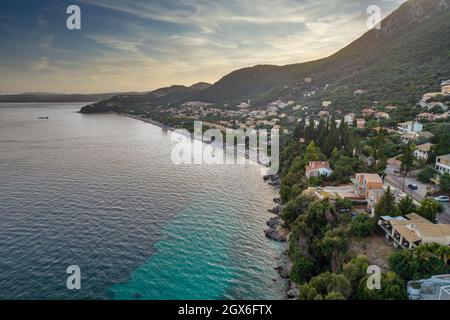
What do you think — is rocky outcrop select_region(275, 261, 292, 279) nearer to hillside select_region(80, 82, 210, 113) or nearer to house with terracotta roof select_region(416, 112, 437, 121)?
house with terracotta roof select_region(416, 112, 437, 121)

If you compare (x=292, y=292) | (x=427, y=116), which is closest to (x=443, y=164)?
(x=292, y=292)

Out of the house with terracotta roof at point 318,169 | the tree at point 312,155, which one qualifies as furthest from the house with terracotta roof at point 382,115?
the house with terracotta roof at point 318,169

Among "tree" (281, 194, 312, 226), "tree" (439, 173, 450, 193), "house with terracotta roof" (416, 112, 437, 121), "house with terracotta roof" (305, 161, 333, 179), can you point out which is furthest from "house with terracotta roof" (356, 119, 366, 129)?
"tree" (281, 194, 312, 226)

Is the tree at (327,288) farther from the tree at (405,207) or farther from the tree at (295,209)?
the tree at (295,209)

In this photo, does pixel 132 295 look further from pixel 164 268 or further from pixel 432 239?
pixel 432 239

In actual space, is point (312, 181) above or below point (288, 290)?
above

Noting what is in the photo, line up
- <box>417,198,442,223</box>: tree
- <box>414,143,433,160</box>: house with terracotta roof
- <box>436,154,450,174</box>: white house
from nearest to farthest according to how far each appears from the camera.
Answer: <box>417,198,442,223</box>: tree < <box>436,154,450,174</box>: white house < <box>414,143,433,160</box>: house with terracotta roof

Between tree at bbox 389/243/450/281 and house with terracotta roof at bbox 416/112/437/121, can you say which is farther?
house with terracotta roof at bbox 416/112/437/121
